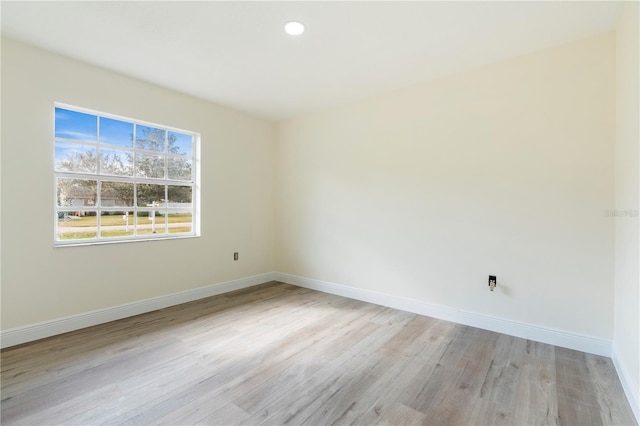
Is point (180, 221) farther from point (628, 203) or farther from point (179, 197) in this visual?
point (628, 203)

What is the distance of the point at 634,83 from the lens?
6.06ft

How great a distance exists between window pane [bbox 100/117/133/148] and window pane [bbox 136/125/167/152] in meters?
0.08

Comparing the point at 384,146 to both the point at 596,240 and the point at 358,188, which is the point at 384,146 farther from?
the point at 596,240

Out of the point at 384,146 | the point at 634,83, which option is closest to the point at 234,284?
the point at 384,146

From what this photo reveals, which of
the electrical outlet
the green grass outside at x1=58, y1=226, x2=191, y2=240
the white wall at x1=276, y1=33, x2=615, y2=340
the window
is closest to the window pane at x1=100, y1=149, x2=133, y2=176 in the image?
the window

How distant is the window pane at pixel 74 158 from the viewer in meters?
2.76

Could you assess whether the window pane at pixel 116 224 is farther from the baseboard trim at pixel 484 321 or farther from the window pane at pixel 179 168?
the baseboard trim at pixel 484 321

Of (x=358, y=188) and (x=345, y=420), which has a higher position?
(x=358, y=188)

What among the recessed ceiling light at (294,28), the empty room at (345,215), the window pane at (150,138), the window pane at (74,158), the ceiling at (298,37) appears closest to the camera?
the empty room at (345,215)

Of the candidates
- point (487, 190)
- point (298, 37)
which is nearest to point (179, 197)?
point (298, 37)

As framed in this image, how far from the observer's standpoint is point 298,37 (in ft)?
7.74

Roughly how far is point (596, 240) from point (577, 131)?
898mm

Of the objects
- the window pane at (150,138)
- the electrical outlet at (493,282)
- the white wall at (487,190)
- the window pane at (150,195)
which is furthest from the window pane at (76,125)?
the electrical outlet at (493,282)

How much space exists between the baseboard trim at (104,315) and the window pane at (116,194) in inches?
42.2
